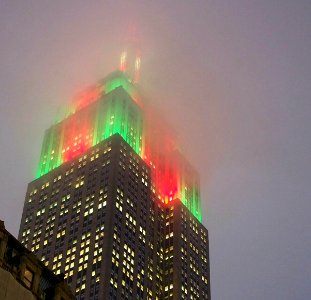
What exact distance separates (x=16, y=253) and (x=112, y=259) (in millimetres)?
121882

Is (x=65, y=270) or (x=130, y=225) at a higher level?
(x=130, y=225)

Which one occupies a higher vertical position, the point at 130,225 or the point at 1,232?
the point at 130,225

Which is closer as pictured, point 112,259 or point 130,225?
point 112,259

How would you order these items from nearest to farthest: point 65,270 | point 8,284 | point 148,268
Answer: point 8,284
point 65,270
point 148,268

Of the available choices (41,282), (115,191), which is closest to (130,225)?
(115,191)

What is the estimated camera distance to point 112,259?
178 meters

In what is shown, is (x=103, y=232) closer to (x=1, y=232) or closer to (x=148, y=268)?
(x=148, y=268)

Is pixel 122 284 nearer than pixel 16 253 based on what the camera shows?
No

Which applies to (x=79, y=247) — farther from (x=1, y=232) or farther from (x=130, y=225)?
(x=1, y=232)

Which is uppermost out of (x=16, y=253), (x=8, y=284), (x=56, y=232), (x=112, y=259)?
(x=56, y=232)

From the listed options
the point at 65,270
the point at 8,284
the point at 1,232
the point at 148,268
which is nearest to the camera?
the point at 8,284

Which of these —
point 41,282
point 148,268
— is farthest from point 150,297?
point 41,282

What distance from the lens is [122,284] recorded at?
176 m

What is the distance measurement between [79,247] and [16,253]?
5100 inches
